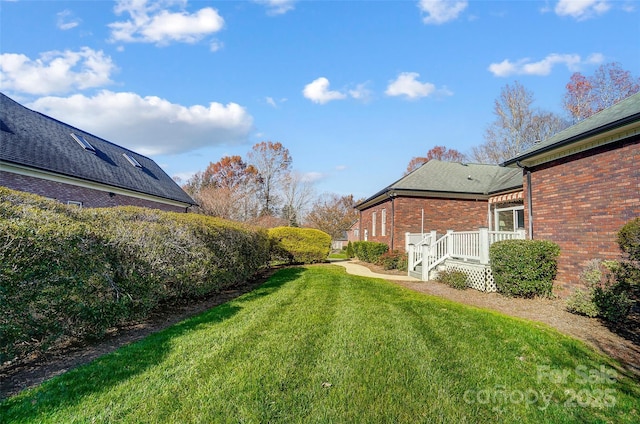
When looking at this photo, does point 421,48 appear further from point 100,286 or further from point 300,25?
point 100,286

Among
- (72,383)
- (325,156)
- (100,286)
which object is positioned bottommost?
(72,383)

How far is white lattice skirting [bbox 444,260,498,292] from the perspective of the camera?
855 cm

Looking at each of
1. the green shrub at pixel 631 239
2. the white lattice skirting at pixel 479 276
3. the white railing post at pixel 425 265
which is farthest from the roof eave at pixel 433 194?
the green shrub at pixel 631 239

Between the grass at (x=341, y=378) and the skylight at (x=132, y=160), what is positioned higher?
the skylight at (x=132, y=160)

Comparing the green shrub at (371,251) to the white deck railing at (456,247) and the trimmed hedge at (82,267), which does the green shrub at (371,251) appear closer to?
the white deck railing at (456,247)

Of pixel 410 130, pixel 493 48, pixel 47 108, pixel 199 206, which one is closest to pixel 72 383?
pixel 493 48

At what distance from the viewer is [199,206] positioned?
77.4 feet

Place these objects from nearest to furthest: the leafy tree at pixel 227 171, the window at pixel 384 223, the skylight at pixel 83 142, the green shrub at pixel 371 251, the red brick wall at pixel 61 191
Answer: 1. the red brick wall at pixel 61 191
2. the skylight at pixel 83 142
3. the green shrub at pixel 371 251
4. the window at pixel 384 223
5. the leafy tree at pixel 227 171

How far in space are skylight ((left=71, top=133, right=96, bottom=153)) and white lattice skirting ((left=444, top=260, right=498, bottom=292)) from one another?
1792cm

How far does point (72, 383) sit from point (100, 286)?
1413 mm

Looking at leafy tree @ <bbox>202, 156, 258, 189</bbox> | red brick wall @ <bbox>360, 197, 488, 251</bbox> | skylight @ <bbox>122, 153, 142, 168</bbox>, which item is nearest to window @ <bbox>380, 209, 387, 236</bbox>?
red brick wall @ <bbox>360, 197, 488, 251</bbox>

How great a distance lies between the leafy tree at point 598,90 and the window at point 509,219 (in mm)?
15833

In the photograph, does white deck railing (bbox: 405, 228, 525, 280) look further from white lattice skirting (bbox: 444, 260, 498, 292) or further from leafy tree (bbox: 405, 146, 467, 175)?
leafy tree (bbox: 405, 146, 467, 175)

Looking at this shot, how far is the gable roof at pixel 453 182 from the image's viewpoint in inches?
618
